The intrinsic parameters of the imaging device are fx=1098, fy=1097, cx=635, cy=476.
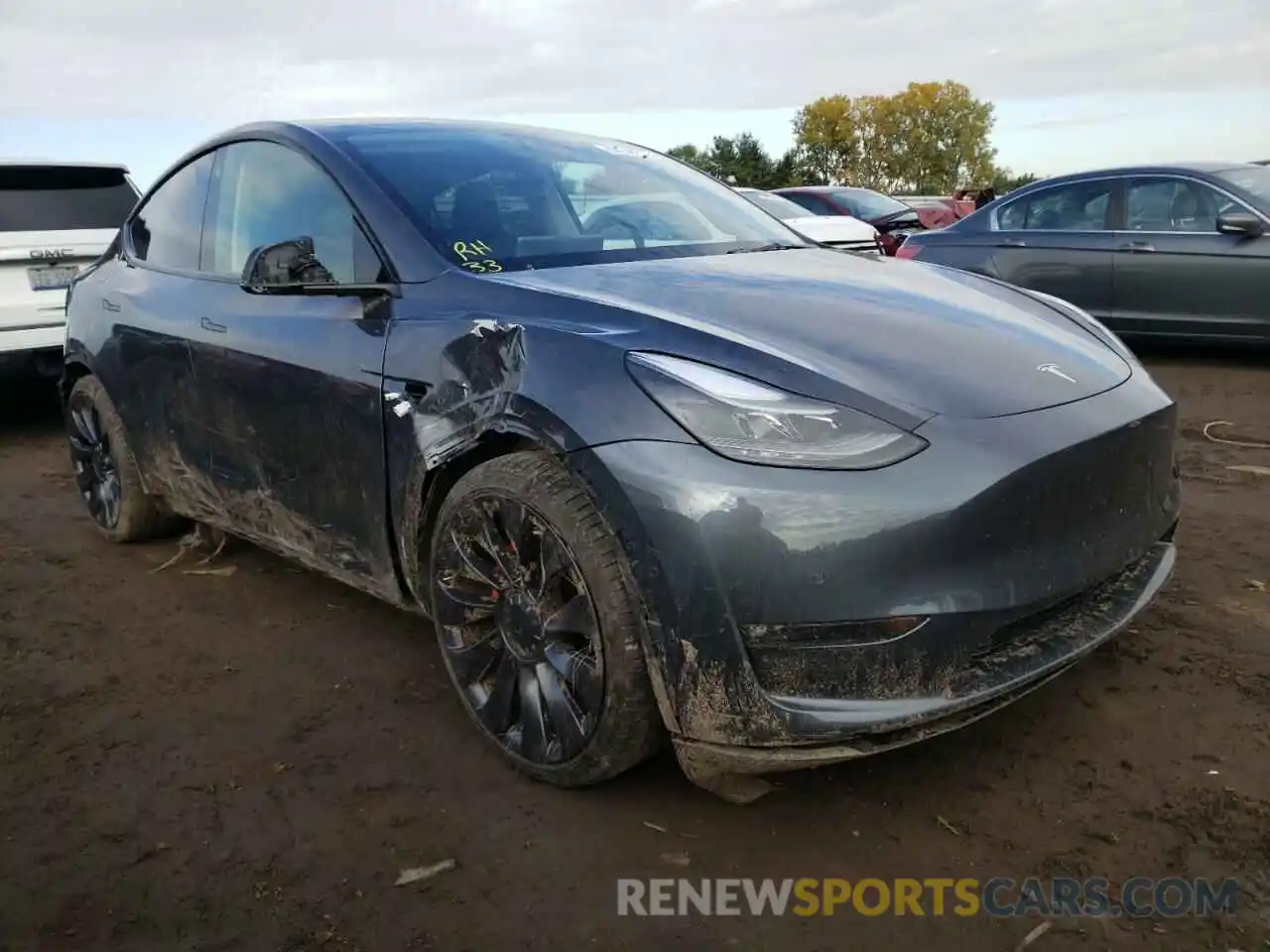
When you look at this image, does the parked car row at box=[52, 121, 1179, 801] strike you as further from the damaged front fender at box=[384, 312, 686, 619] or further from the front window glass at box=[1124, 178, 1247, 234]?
the front window glass at box=[1124, 178, 1247, 234]

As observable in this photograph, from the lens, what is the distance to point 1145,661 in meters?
3.13

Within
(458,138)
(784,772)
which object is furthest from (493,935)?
(458,138)

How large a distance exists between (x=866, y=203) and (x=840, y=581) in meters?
13.5

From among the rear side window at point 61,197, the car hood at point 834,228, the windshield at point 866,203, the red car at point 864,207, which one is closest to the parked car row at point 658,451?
the rear side window at point 61,197

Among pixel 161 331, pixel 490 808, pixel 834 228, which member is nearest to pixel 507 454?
pixel 490 808

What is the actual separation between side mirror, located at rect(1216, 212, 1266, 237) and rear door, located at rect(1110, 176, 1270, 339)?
4 cm

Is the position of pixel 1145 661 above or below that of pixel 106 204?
below

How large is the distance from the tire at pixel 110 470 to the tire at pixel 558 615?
2280mm

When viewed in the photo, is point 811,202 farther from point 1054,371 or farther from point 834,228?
point 1054,371

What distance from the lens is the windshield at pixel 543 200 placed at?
306 centimetres

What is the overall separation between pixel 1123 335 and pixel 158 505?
22.0 ft

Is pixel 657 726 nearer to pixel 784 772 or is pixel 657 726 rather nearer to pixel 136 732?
pixel 784 772

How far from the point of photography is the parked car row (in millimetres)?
2156

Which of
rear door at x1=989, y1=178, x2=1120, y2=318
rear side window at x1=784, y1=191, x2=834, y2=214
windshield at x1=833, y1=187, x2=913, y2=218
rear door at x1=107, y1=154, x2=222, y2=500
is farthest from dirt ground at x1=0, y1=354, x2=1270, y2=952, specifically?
windshield at x1=833, y1=187, x2=913, y2=218
